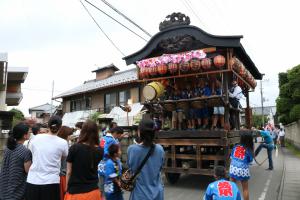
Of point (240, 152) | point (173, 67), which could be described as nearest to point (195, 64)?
point (173, 67)

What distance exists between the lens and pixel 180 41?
29.5 ft

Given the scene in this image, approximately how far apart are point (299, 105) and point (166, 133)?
56.3 feet

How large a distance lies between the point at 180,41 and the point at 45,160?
5.99 meters

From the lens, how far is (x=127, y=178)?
372cm

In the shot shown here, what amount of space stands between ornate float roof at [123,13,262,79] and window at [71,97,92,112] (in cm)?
2061

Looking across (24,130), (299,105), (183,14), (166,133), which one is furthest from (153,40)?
(299,105)

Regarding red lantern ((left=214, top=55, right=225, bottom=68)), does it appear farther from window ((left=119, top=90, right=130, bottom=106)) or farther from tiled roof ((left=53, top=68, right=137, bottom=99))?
window ((left=119, top=90, right=130, bottom=106))

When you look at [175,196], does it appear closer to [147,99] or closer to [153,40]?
[147,99]

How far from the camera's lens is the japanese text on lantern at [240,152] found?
6.45m

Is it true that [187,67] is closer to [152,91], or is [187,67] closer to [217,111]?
[152,91]

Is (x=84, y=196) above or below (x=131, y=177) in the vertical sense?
below

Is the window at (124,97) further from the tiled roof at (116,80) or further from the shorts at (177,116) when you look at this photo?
the shorts at (177,116)

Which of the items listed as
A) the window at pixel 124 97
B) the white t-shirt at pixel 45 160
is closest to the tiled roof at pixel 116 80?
the window at pixel 124 97

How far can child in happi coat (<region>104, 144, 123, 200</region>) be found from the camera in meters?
4.74
